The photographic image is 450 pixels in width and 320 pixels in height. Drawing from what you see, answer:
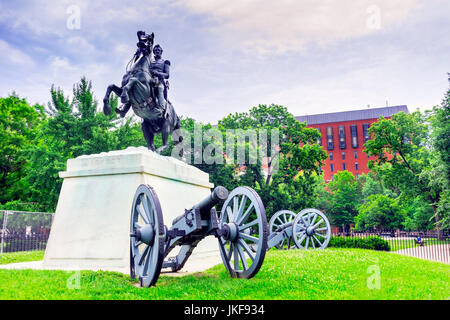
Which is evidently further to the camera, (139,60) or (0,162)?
(0,162)

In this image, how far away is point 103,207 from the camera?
30.2 feet

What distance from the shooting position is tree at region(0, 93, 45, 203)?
2402cm

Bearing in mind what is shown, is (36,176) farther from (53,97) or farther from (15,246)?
(15,246)

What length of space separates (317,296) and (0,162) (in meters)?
25.6

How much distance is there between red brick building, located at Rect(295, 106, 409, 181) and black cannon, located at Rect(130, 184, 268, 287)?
70558 mm

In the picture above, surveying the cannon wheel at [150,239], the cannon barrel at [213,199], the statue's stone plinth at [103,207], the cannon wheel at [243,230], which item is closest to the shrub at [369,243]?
the statue's stone plinth at [103,207]

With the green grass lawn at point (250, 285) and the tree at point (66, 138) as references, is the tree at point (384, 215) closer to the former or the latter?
the tree at point (66, 138)

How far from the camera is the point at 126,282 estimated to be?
6.35 metres

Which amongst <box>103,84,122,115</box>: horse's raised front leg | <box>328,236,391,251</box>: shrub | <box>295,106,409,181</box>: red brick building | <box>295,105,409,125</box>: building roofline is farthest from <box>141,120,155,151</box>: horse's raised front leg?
<box>295,105,409,125</box>: building roofline

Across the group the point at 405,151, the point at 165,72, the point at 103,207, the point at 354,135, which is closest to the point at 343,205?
the point at 405,151

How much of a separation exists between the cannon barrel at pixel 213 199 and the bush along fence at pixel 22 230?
10870 mm
